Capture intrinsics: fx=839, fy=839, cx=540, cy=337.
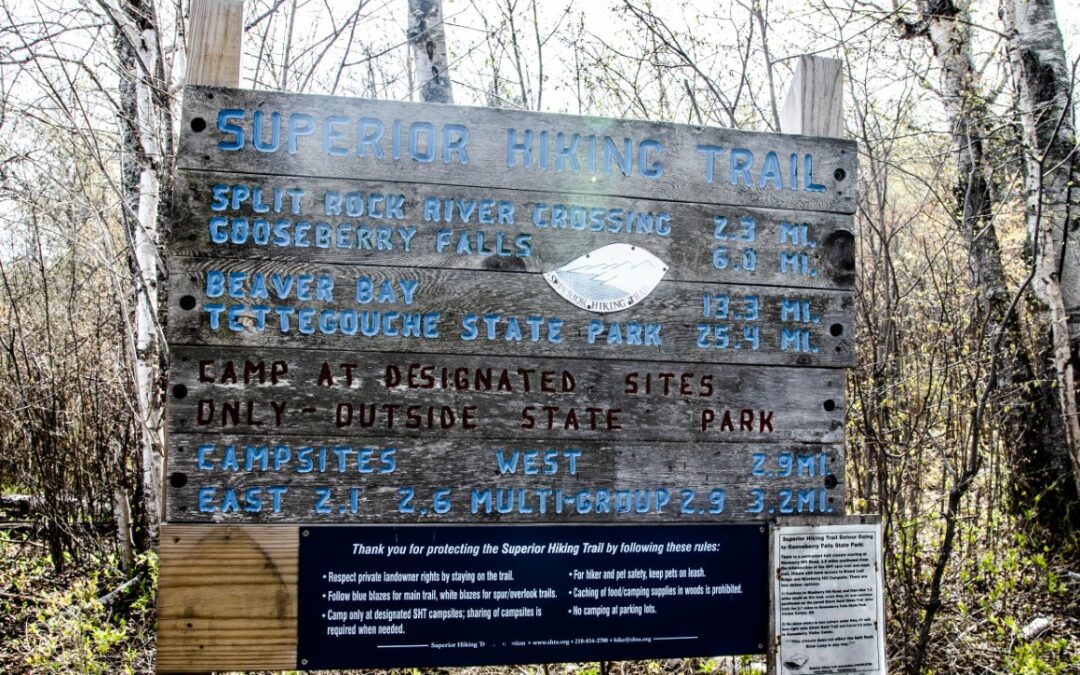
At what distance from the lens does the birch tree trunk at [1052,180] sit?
565 cm

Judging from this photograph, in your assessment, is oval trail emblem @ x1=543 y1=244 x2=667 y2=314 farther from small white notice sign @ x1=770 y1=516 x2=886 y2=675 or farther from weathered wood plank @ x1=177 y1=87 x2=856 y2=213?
small white notice sign @ x1=770 y1=516 x2=886 y2=675

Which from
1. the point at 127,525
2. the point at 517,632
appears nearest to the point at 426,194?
the point at 517,632

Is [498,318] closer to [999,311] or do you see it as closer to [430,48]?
[430,48]

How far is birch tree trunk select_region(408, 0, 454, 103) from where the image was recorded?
6.20 m

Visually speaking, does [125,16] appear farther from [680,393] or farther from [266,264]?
Answer: [680,393]

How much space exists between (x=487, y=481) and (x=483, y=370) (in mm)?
367

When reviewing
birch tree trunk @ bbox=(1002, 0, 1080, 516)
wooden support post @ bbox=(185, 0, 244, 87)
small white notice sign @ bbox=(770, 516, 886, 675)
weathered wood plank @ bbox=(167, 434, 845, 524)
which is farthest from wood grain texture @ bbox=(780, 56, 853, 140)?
birch tree trunk @ bbox=(1002, 0, 1080, 516)

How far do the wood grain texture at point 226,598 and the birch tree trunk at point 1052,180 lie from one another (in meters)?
5.20

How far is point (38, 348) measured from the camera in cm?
707

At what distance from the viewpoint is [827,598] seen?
9.87 feet

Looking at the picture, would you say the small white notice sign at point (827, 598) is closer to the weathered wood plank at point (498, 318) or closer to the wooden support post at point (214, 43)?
the weathered wood plank at point (498, 318)

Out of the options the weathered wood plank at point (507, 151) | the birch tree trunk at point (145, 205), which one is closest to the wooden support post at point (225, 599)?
the weathered wood plank at point (507, 151)

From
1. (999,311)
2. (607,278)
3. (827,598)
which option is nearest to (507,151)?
(607,278)

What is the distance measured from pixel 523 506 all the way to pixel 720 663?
242cm
